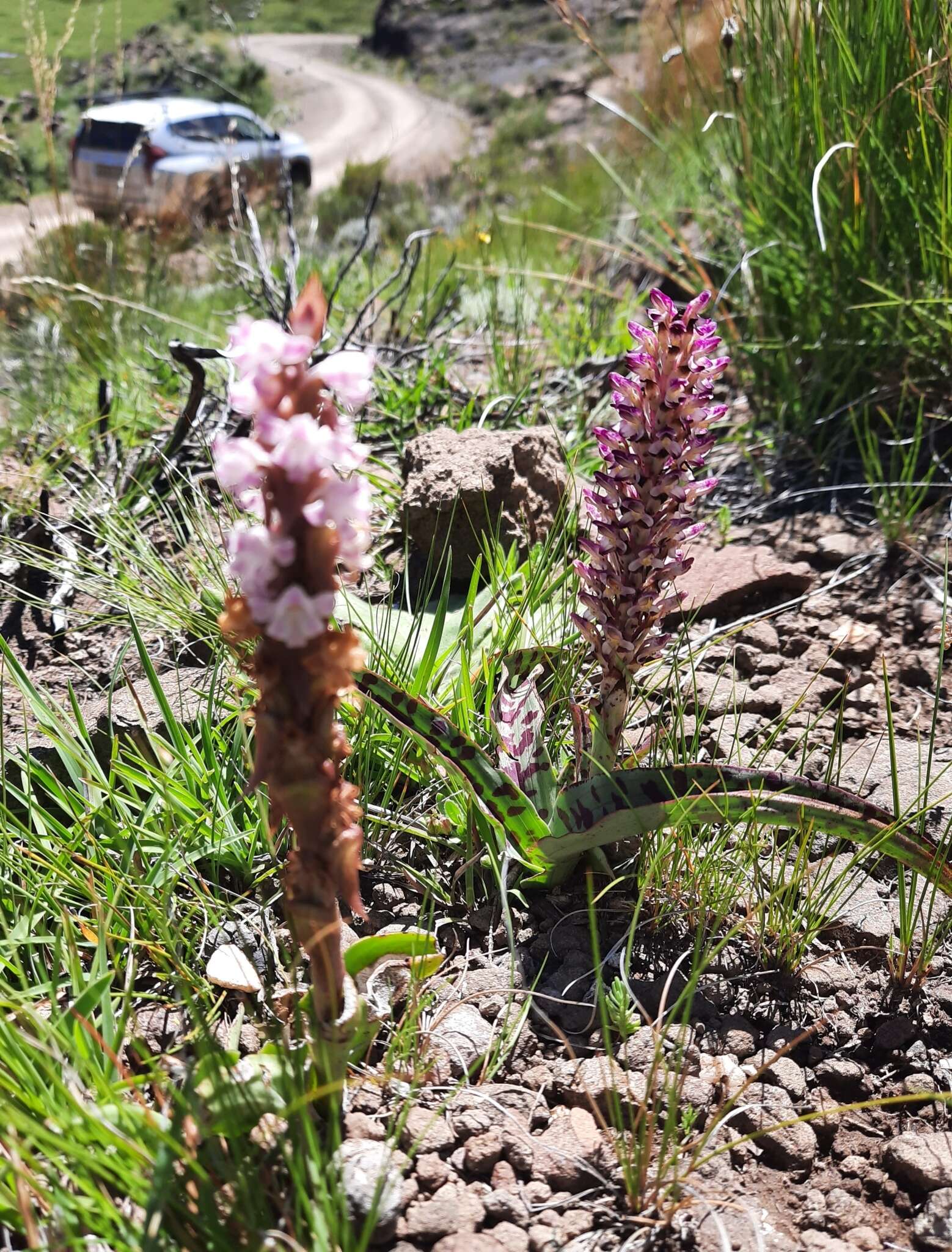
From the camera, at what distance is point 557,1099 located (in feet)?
4.18

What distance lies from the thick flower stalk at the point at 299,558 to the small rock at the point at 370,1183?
0.29 meters

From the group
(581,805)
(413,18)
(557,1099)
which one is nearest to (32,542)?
(581,805)

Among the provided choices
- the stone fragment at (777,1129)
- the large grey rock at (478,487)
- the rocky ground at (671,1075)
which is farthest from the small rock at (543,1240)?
the large grey rock at (478,487)

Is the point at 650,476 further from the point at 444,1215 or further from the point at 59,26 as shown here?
the point at 59,26

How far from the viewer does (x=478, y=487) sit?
2100 millimetres

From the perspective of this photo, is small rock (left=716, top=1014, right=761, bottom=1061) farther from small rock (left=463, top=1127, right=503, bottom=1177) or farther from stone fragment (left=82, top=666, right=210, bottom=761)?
stone fragment (left=82, top=666, right=210, bottom=761)

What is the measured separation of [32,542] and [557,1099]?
1781 millimetres

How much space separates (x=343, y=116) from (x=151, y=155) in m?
9.21

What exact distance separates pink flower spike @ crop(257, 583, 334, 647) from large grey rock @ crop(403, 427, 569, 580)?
4.07 feet

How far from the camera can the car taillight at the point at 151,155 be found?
784cm

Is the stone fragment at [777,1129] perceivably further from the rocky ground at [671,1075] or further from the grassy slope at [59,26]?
the grassy slope at [59,26]

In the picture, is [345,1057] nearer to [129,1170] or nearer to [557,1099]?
[129,1170]

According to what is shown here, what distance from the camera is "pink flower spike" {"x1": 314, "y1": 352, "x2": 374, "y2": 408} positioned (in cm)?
82

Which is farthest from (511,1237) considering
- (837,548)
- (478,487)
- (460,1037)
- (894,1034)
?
(837,548)
